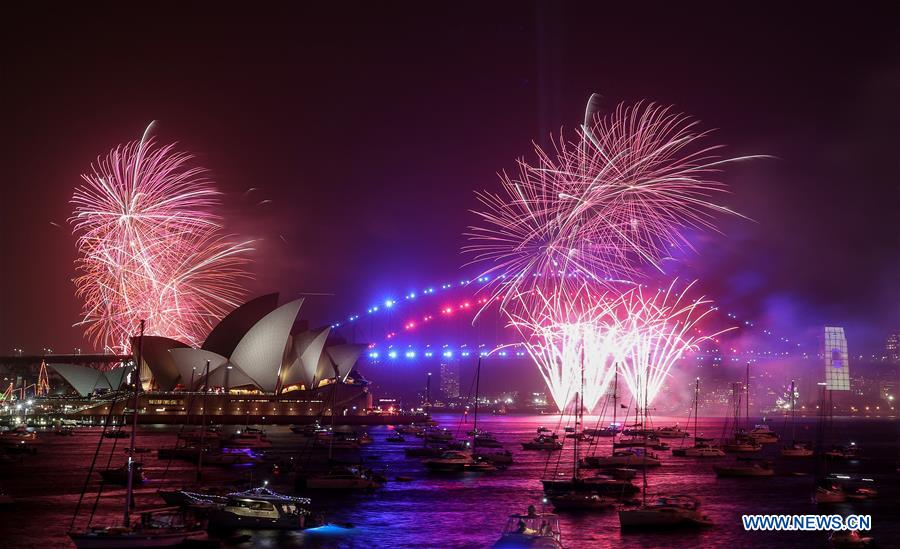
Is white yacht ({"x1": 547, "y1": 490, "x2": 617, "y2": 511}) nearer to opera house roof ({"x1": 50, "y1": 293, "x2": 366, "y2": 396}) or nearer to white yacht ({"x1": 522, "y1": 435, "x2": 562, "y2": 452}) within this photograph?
white yacht ({"x1": 522, "y1": 435, "x2": 562, "y2": 452})

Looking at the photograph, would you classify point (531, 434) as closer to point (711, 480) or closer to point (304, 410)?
point (304, 410)

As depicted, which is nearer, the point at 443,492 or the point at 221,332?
the point at 443,492

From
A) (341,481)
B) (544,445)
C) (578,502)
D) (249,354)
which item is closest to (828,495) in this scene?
(578,502)

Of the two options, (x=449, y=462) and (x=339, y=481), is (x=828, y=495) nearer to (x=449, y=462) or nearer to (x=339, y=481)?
(x=449, y=462)

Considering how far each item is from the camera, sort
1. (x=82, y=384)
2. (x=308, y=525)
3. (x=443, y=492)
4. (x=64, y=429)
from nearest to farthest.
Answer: (x=308, y=525), (x=443, y=492), (x=64, y=429), (x=82, y=384)

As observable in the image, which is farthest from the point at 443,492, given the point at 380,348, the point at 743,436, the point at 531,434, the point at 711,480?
the point at 380,348

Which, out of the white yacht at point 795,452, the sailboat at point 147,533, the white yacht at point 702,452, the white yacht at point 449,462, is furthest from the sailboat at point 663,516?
the white yacht at point 795,452

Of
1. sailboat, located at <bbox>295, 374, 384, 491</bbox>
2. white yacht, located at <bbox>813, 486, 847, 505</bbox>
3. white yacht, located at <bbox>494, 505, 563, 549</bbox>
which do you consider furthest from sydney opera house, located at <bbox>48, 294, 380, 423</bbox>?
white yacht, located at <bbox>494, 505, 563, 549</bbox>
